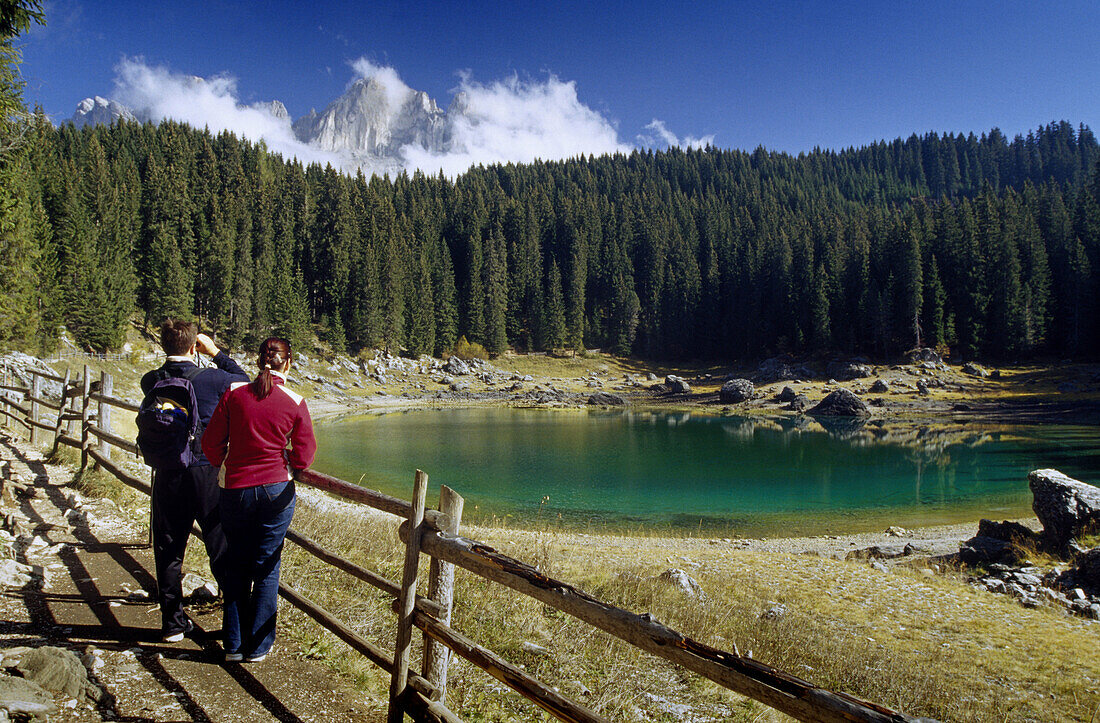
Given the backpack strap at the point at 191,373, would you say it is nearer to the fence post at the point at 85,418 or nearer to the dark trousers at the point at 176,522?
the dark trousers at the point at 176,522

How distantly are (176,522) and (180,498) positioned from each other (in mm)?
217

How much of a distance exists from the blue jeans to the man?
36 cm

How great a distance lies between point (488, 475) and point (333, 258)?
6567 cm

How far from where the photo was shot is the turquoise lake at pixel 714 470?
22391 mm

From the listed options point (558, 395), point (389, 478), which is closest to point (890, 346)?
point (558, 395)

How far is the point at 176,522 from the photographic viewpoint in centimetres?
482

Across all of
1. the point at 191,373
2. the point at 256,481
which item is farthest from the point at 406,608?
the point at 191,373

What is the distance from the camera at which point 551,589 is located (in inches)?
122

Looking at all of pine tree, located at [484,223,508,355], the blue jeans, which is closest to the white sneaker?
the blue jeans

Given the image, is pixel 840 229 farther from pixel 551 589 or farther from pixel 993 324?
pixel 551 589

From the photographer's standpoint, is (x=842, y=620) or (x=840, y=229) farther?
(x=840, y=229)

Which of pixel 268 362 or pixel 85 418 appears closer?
pixel 268 362

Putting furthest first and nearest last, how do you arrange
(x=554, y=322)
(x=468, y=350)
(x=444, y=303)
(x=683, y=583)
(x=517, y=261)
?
(x=517, y=261) → (x=554, y=322) → (x=444, y=303) → (x=468, y=350) → (x=683, y=583)

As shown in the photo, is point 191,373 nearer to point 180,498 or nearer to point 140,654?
point 180,498
